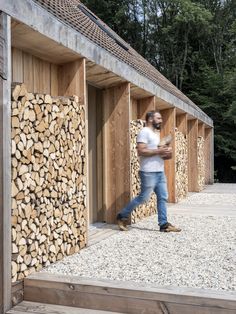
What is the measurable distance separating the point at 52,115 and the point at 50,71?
846 millimetres

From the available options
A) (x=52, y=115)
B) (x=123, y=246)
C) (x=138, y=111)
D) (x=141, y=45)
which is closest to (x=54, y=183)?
(x=52, y=115)

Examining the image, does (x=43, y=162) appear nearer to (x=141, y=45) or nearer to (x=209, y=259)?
(x=209, y=259)

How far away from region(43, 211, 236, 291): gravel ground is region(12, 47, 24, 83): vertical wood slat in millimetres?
1813

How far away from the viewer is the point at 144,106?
27.0ft

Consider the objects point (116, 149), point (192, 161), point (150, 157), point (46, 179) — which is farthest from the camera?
point (192, 161)

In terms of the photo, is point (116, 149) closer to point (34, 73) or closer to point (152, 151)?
point (152, 151)

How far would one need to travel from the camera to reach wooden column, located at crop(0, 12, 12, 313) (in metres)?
3.39

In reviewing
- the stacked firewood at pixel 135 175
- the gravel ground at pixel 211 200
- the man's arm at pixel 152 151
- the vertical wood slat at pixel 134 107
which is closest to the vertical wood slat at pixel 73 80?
the man's arm at pixel 152 151

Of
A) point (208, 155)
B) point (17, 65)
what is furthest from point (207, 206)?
point (208, 155)

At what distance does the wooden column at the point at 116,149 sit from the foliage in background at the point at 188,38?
16.7m

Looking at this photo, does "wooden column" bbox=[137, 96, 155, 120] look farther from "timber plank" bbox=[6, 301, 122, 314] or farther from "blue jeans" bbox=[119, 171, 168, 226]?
"timber plank" bbox=[6, 301, 122, 314]

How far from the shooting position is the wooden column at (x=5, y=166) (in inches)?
133

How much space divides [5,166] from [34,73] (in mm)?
1538

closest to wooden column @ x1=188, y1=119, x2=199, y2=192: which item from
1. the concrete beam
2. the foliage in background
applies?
the concrete beam
